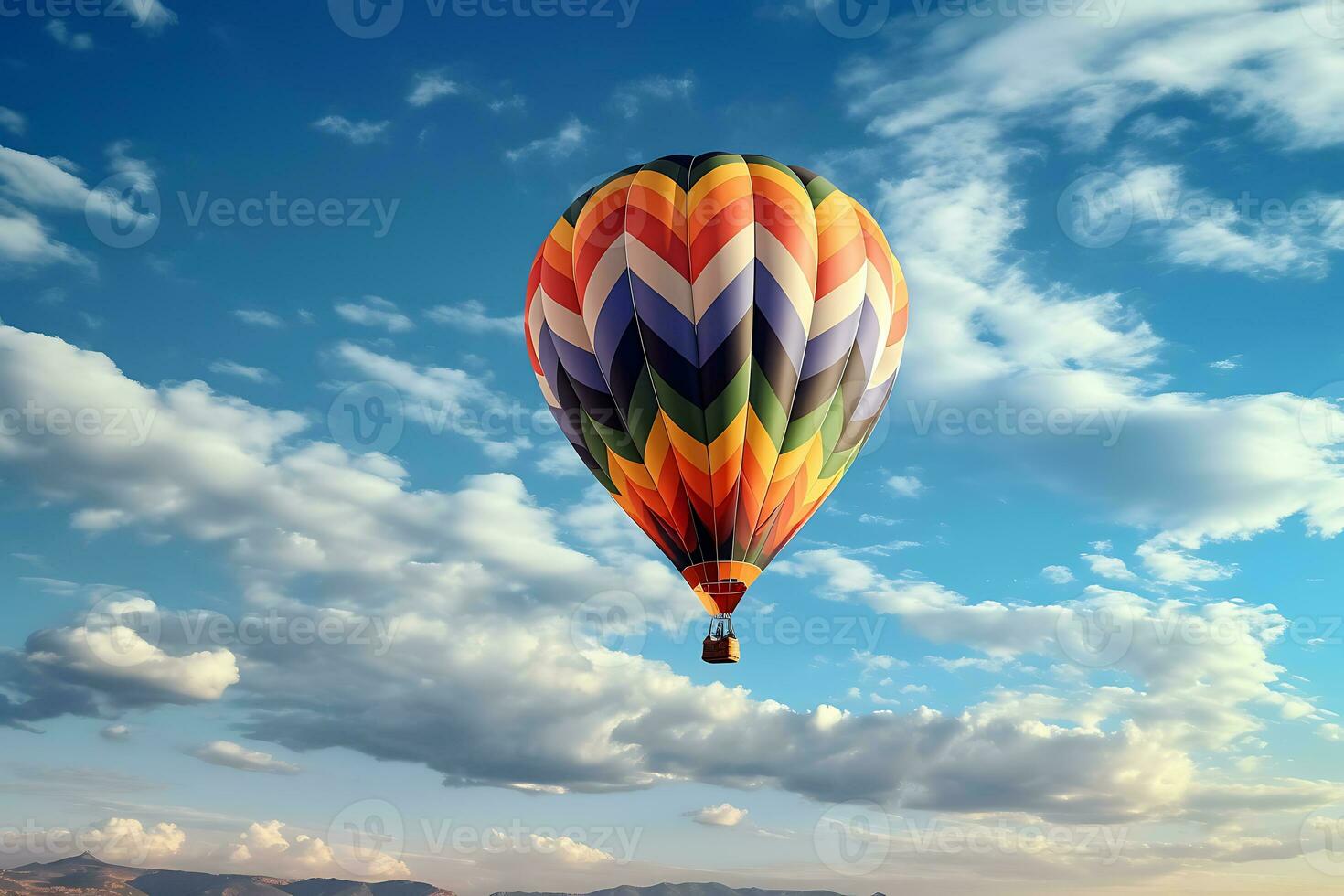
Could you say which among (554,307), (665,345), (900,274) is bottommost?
(665,345)

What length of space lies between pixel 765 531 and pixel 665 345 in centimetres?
662

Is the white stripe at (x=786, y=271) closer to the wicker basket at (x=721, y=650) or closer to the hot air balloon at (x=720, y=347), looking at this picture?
the hot air balloon at (x=720, y=347)

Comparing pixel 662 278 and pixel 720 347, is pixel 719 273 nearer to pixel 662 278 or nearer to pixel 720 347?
pixel 662 278

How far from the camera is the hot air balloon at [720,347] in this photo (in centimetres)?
3375

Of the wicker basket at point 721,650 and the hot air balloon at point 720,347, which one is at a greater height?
the hot air balloon at point 720,347

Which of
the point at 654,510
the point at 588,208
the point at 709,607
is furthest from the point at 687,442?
the point at 588,208

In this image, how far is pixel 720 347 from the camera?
3369cm

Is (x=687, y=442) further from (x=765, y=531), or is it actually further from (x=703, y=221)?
(x=703, y=221)

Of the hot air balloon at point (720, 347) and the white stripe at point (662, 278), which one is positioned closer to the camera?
the hot air balloon at point (720, 347)

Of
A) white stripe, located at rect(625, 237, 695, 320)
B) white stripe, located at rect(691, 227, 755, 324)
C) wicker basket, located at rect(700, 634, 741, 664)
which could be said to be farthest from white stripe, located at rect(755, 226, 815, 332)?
wicker basket, located at rect(700, 634, 741, 664)

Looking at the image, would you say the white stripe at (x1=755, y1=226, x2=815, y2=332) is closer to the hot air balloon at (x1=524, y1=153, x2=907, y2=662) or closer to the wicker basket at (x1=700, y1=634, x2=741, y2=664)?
the hot air balloon at (x1=524, y1=153, x2=907, y2=662)

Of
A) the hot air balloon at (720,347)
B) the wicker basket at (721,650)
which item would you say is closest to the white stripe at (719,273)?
the hot air balloon at (720,347)

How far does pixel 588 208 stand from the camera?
121ft

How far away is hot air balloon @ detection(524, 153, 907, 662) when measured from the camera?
1329 inches
